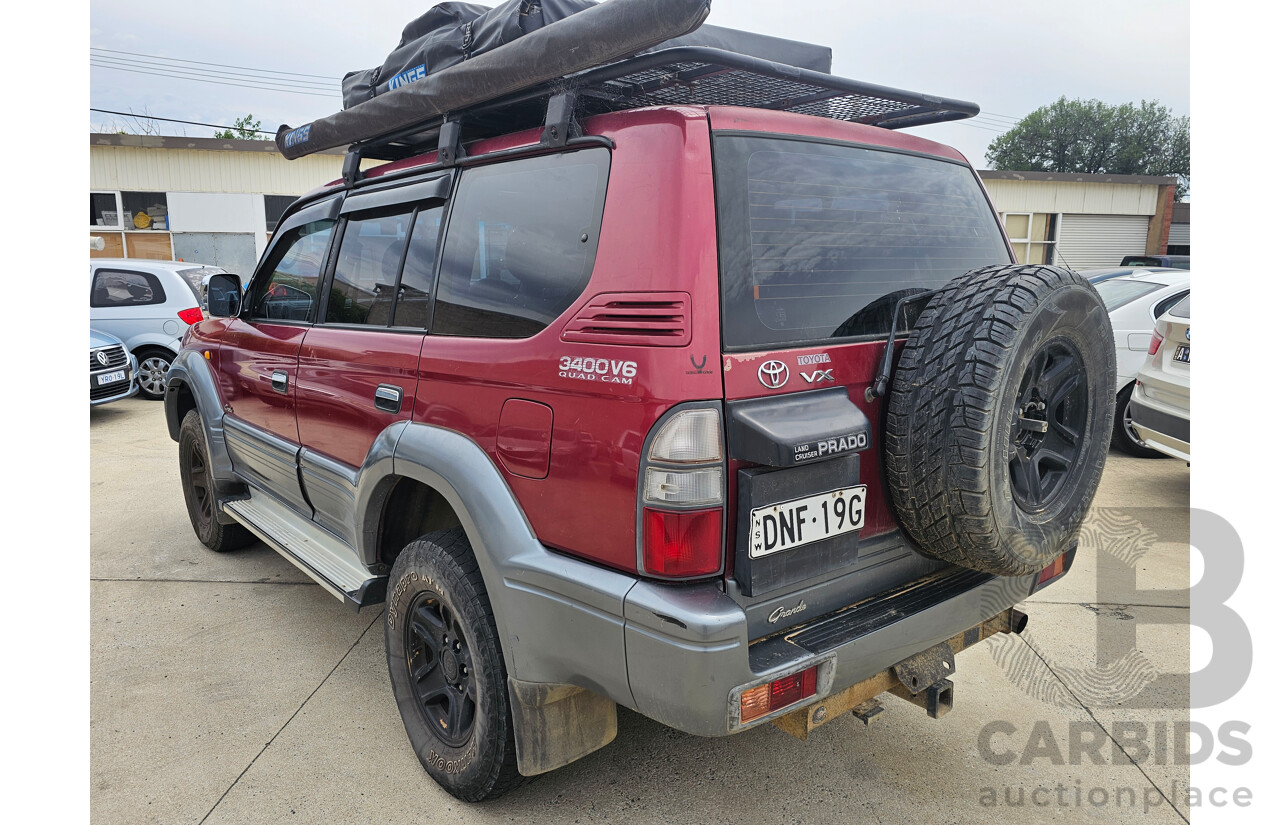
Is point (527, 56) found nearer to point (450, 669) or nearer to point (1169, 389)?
point (450, 669)

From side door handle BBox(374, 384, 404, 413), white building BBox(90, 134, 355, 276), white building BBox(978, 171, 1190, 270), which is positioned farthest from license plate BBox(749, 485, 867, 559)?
white building BBox(978, 171, 1190, 270)

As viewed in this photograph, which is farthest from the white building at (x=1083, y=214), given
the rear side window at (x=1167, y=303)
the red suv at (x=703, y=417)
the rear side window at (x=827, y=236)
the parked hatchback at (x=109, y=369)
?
the red suv at (x=703, y=417)

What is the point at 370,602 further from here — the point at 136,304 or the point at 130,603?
the point at 136,304

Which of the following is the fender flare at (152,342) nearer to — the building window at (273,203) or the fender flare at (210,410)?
the fender flare at (210,410)

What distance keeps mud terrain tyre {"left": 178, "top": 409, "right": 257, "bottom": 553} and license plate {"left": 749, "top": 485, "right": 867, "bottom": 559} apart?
12.0 feet

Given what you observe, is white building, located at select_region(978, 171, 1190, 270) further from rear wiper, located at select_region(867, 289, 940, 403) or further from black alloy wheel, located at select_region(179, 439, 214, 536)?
rear wiper, located at select_region(867, 289, 940, 403)

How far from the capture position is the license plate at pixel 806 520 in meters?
1.85

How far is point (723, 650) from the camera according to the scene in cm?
174

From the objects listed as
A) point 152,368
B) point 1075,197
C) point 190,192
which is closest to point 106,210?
point 190,192

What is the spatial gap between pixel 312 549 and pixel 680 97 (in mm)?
2318

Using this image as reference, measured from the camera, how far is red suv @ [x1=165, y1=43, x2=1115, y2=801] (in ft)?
5.98

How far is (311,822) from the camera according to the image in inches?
94.7

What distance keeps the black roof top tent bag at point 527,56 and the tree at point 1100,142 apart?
52656 millimetres

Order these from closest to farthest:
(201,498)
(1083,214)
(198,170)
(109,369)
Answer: (201,498)
(109,369)
(198,170)
(1083,214)
